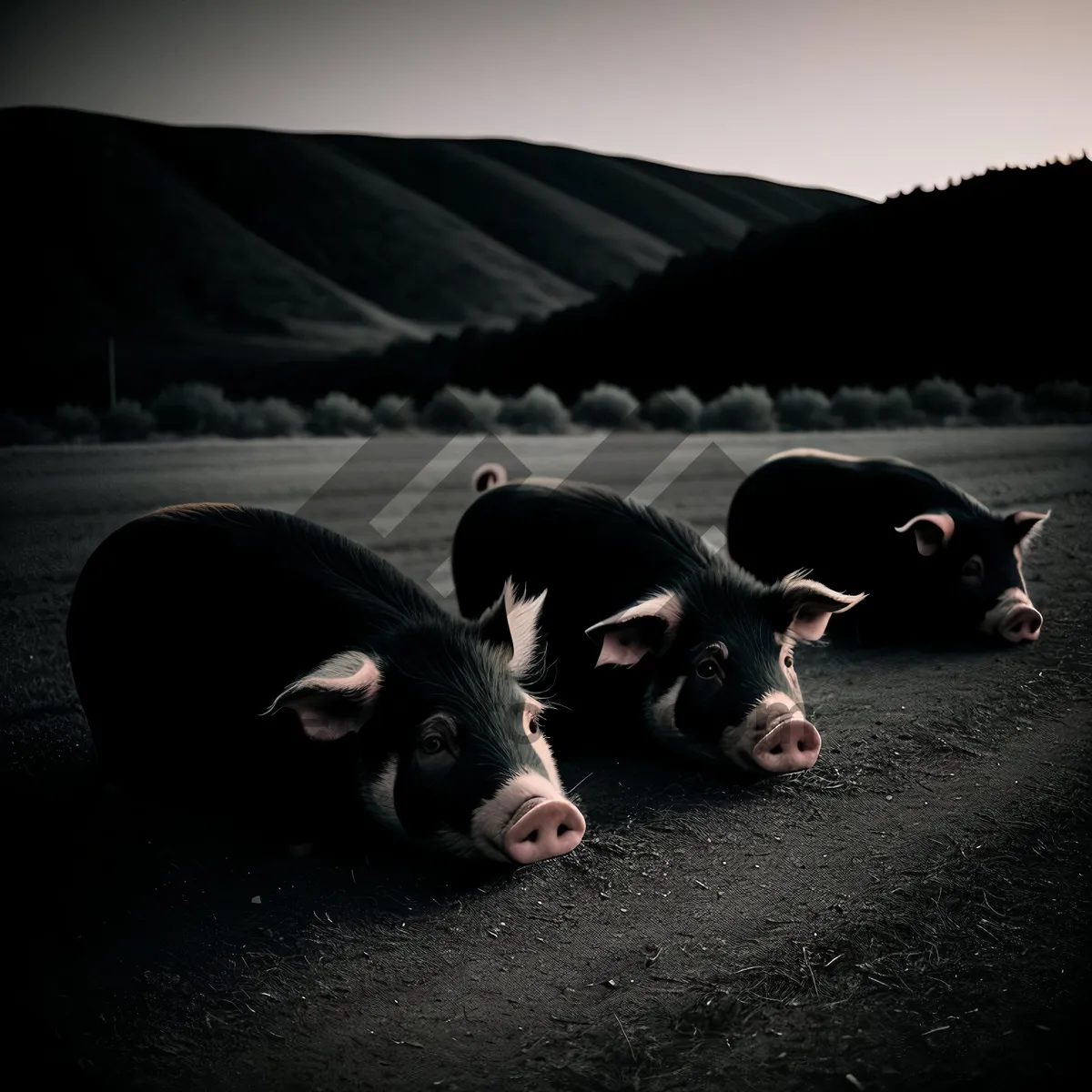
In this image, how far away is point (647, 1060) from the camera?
2.25 m

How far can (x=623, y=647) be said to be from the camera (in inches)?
159

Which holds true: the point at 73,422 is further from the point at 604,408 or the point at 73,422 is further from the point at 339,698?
the point at 339,698

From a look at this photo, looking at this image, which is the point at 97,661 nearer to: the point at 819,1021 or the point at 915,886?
the point at 819,1021

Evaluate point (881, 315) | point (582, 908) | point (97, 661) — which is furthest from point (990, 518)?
point (881, 315)

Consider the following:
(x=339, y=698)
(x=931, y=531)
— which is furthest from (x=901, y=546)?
(x=339, y=698)

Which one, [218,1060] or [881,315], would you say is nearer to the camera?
[218,1060]

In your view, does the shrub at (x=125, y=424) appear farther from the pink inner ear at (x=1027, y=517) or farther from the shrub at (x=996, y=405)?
the shrub at (x=996, y=405)

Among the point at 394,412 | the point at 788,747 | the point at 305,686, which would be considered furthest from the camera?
the point at 394,412

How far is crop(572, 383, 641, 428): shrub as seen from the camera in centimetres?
1911

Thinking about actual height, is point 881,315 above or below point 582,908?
above

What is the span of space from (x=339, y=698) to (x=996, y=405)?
17.3 meters

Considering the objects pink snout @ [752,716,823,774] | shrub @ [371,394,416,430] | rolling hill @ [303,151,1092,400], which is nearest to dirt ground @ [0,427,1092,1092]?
pink snout @ [752,716,823,774]

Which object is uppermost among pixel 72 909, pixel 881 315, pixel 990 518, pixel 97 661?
pixel 881 315

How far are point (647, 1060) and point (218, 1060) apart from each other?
103cm
